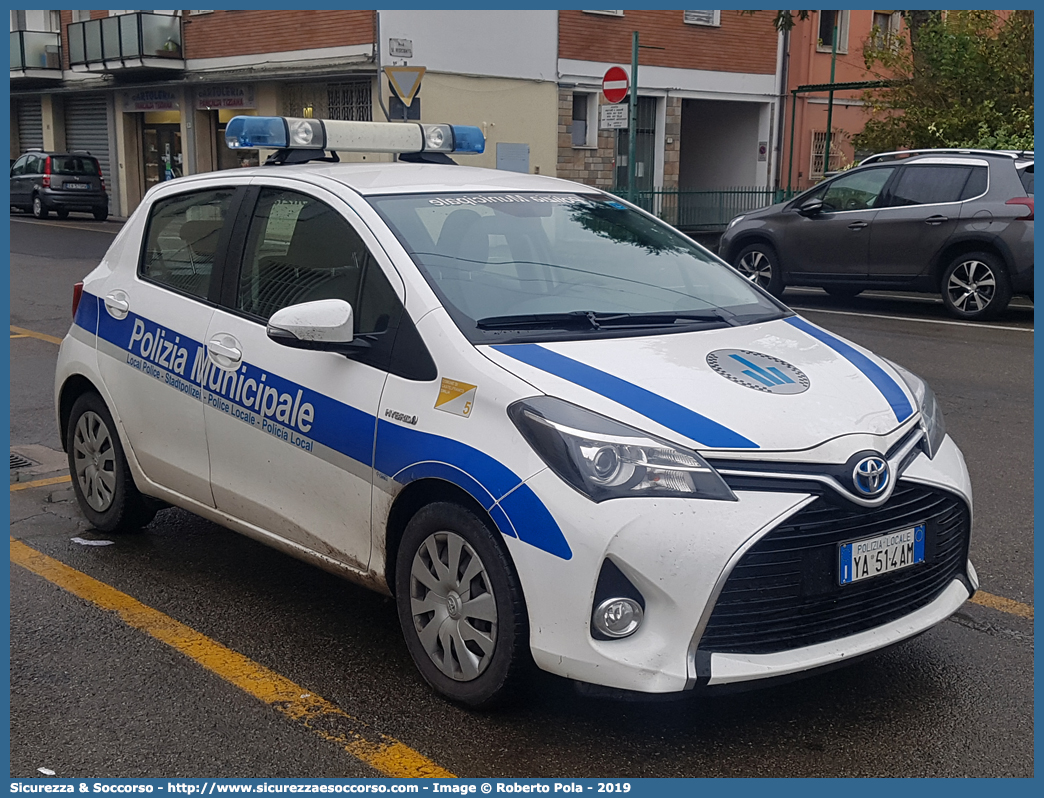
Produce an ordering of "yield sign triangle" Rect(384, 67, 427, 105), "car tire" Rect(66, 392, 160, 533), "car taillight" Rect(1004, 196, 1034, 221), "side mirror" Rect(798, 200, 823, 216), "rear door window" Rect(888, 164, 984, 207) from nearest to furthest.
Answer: "car tire" Rect(66, 392, 160, 533)
"car taillight" Rect(1004, 196, 1034, 221)
"rear door window" Rect(888, 164, 984, 207)
"side mirror" Rect(798, 200, 823, 216)
"yield sign triangle" Rect(384, 67, 427, 105)

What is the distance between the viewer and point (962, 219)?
12.3 m

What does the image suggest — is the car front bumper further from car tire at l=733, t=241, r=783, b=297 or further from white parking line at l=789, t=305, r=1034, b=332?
car tire at l=733, t=241, r=783, b=297

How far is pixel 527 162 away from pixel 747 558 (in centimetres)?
2358

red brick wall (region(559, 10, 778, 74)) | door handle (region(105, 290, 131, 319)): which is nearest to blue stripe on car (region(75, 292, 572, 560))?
door handle (region(105, 290, 131, 319))

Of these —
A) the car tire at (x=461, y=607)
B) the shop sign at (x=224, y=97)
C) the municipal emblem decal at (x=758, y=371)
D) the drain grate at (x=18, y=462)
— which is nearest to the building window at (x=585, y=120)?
the shop sign at (x=224, y=97)

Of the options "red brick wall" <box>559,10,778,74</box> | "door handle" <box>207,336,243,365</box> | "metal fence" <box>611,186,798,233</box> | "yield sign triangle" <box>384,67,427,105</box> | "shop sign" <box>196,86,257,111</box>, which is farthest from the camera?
"shop sign" <box>196,86,257,111</box>

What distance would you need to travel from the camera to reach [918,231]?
12.6 m

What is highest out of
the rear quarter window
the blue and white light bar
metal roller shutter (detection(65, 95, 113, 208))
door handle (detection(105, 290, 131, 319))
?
metal roller shutter (detection(65, 95, 113, 208))

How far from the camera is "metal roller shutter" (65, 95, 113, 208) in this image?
1296 inches

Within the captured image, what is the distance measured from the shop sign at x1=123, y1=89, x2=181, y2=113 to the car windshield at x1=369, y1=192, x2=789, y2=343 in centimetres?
2751

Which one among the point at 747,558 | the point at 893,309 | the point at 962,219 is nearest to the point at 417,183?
the point at 747,558

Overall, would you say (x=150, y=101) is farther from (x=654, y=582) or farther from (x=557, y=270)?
(x=654, y=582)

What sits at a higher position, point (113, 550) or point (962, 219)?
point (962, 219)

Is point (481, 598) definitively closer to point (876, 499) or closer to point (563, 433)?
point (563, 433)
